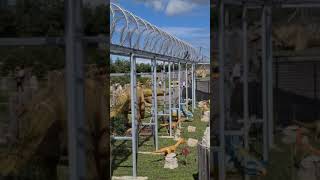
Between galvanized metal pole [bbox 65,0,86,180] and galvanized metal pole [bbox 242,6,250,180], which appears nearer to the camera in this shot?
galvanized metal pole [bbox 65,0,86,180]

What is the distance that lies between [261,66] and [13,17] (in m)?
0.72

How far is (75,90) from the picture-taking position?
108 cm

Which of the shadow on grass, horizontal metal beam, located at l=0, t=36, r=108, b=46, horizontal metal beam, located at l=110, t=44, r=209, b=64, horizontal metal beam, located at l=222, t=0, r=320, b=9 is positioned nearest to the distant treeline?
horizontal metal beam, located at l=0, t=36, r=108, b=46

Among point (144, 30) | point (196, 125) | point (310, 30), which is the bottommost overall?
point (196, 125)

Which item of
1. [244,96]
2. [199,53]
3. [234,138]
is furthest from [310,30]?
[199,53]

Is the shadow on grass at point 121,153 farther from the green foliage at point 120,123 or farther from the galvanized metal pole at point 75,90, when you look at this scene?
the galvanized metal pole at point 75,90

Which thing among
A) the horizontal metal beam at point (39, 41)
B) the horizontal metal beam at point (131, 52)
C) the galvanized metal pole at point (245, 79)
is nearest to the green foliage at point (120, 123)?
the horizontal metal beam at point (131, 52)

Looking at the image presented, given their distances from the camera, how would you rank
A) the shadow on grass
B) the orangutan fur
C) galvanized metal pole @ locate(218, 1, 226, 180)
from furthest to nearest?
1. the shadow on grass
2. galvanized metal pole @ locate(218, 1, 226, 180)
3. the orangutan fur

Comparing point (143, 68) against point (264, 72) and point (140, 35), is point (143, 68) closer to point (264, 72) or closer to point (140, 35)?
point (140, 35)

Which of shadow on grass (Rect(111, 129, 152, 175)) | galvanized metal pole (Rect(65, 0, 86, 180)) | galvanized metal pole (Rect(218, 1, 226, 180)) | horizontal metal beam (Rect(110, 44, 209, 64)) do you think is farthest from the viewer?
shadow on grass (Rect(111, 129, 152, 175))

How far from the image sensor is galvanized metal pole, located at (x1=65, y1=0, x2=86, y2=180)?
1039mm

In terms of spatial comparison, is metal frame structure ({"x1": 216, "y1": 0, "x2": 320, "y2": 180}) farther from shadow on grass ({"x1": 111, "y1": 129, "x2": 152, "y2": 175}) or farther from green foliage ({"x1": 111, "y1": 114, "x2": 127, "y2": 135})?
green foliage ({"x1": 111, "y1": 114, "x2": 127, "y2": 135})

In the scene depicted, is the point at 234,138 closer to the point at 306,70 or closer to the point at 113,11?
the point at 306,70

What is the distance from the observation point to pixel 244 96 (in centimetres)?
147
